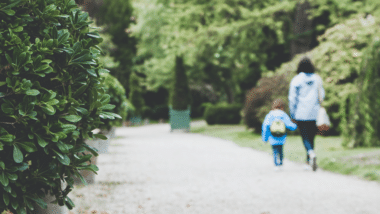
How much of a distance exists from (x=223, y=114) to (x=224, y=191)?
24032 mm

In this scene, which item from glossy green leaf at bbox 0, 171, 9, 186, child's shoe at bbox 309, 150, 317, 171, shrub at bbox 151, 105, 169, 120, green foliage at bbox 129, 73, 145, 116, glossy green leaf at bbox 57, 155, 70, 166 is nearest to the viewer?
glossy green leaf at bbox 0, 171, 9, 186

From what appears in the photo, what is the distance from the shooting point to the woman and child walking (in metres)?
7.59

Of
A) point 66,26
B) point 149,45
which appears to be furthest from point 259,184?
point 149,45

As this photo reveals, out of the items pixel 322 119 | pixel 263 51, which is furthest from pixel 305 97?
pixel 263 51

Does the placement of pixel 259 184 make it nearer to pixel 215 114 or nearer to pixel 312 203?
pixel 312 203

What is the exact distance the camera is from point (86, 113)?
11.4 feet

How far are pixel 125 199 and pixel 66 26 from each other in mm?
2824

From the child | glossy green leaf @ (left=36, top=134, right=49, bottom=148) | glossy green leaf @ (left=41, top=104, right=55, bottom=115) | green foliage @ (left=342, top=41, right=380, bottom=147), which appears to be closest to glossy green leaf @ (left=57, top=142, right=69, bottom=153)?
glossy green leaf @ (left=36, top=134, right=49, bottom=148)

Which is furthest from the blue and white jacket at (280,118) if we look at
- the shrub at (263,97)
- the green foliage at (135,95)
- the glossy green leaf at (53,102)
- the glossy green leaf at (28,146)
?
the green foliage at (135,95)

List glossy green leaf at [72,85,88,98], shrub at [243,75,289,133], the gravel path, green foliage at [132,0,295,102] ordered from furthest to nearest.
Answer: green foliage at [132,0,295,102] < shrub at [243,75,289,133] < the gravel path < glossy green leaf at [72,85,88,98]

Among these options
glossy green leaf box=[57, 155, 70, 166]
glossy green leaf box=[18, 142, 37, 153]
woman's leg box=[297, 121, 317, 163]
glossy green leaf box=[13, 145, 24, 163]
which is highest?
glossy green leaf box=[18, 142, 37, 153]

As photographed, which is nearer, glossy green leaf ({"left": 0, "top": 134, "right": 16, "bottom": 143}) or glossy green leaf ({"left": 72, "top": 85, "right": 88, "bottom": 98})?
glossy green leaf ({"left": 0, "top": 134, "right": 16, "bottom": 143})

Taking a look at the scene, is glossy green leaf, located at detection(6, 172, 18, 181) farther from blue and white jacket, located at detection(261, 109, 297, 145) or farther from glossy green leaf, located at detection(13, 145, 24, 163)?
blue and white jacket, located at detection(261, 109, 297, 145)

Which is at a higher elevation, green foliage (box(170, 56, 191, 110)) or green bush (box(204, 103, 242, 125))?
green foliage (box(170, 56, 191, 110))
